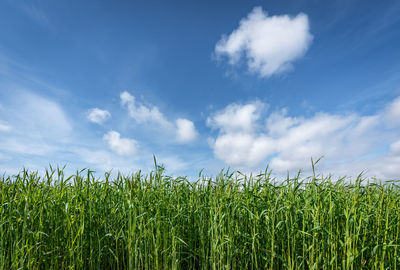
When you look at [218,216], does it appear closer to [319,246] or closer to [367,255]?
[319,246]

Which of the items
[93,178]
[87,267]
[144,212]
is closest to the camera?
[144,212]

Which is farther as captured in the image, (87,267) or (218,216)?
(87,267)

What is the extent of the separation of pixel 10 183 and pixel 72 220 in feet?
8.25

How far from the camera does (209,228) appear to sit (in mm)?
3879

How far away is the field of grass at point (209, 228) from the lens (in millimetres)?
3547

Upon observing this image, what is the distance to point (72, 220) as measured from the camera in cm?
392

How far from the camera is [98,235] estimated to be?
4.02 m

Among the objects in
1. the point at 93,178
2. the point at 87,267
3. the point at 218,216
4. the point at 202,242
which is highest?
the point at 93,178

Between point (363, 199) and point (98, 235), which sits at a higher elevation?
point (363, 199)

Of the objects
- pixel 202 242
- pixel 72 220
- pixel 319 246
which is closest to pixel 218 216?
pixel 202 242

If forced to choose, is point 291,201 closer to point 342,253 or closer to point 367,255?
point 342,253

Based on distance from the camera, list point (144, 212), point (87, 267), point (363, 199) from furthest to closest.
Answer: point (363, 199), point (87, 267), point (144, 212)

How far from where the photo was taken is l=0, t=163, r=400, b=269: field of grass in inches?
140

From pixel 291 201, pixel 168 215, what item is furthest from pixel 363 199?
pixel 168 215
